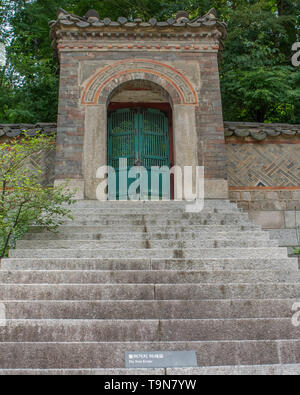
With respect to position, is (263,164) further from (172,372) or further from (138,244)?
(172,372)

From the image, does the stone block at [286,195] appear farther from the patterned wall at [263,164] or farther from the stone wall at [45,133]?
the stone wall at [45,133]

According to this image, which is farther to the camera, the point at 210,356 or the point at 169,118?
the point at 169,118

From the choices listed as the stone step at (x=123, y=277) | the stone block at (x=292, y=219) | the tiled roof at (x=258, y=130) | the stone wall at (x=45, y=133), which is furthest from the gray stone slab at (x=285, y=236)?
the stone wall at (x=45, y=133)

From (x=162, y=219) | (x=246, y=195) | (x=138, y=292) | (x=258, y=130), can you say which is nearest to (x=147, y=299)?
(x=138, y=292)

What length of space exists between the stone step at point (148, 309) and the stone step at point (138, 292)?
212 mm

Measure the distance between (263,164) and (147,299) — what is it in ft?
22.1

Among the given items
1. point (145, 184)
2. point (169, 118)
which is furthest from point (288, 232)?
point (169, 118)

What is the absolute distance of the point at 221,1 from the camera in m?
16.1

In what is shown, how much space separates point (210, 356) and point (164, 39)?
849cm

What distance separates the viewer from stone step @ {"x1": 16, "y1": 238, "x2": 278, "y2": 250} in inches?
233

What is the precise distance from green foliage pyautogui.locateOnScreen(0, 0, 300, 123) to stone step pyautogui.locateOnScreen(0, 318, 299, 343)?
8.94 metres

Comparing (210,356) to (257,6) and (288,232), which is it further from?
(257,6)

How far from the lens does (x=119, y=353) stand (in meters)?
3.73

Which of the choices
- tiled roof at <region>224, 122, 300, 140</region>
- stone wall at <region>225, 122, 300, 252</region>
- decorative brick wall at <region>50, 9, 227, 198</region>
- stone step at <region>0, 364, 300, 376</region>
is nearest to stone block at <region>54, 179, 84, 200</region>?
decorative brick wall at <region>50, 9, 227, 198</region>
